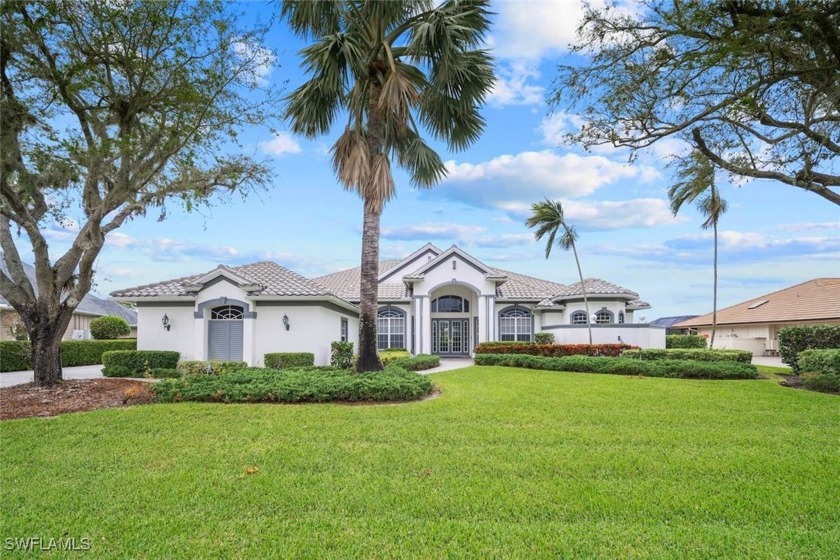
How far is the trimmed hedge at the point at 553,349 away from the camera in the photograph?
72.3 ft

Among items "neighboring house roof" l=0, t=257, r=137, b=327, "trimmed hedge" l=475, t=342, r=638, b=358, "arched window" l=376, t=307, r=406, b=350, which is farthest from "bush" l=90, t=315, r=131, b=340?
"trimmed hedge" l=475, t=342, r=638, b=358

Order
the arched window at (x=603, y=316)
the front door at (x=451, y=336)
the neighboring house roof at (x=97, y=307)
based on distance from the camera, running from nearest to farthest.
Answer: the arched window at (x=603, y=316) → the front door at (x=451, y=336) → the neighboring house roof at (x=97, y=307)

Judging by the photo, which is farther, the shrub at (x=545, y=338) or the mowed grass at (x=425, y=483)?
the shrub at (x=545, y=338)

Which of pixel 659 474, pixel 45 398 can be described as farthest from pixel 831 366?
pixel 45 398

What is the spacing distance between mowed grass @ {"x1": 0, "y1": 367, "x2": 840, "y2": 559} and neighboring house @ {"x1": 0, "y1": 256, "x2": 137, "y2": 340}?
15003 millimetres

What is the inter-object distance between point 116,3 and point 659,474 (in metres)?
13.5

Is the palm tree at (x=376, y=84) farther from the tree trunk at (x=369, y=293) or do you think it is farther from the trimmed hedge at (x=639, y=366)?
the trimmed hedge at (x=639, y=366)

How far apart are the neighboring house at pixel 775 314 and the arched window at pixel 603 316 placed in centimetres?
1047

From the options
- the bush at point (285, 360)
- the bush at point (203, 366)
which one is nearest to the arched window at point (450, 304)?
the bush at point (285, 360)

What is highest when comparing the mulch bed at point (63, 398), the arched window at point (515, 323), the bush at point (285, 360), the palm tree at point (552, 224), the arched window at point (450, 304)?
the palm tree at point (552, 224)

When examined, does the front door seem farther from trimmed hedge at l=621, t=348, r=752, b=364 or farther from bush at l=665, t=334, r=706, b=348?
bush at l=665, t=334, r=706, b=348

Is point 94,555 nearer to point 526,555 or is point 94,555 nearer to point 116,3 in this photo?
point 526,555

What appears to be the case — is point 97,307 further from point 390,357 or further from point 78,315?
point 390,357

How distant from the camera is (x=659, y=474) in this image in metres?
5.53
